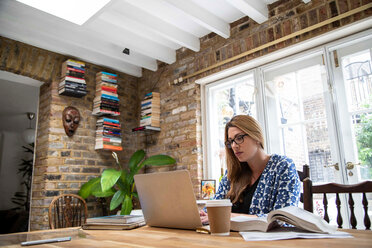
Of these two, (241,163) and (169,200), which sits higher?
(241,163)

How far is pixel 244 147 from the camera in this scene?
177 cm

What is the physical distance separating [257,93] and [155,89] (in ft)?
5.32

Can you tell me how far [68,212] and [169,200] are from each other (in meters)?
2.48

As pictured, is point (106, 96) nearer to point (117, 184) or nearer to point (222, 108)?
point (117, 184)

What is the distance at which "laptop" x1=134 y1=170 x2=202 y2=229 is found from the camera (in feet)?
3.60

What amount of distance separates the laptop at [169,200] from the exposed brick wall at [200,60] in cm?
212

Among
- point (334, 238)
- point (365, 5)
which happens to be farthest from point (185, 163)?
point (334, 238)

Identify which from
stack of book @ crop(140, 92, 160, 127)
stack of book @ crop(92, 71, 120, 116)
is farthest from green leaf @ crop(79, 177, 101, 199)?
stack of book @ crop(140, 92, 160, 127)

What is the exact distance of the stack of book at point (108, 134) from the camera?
3715 mm

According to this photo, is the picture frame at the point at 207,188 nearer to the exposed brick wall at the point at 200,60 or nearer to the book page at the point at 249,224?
the exposed brick wall at the point at 200,60

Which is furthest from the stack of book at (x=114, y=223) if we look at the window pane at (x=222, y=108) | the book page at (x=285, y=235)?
the window pane at (x=222, y=108)

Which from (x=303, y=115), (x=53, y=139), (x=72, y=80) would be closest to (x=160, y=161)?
(x=53, y=139)

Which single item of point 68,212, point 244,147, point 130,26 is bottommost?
point 68,212

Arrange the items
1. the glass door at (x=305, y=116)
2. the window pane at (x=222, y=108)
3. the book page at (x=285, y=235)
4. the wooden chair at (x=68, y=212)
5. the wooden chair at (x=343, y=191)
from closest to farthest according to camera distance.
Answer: the book page at (x=285, y=235) < the wooden chair at (x=343, y=191) < the glass door at (x=305, y=116) < the wooden chair at (x=68, y=212) < the window pane at (x=222, y=108)
